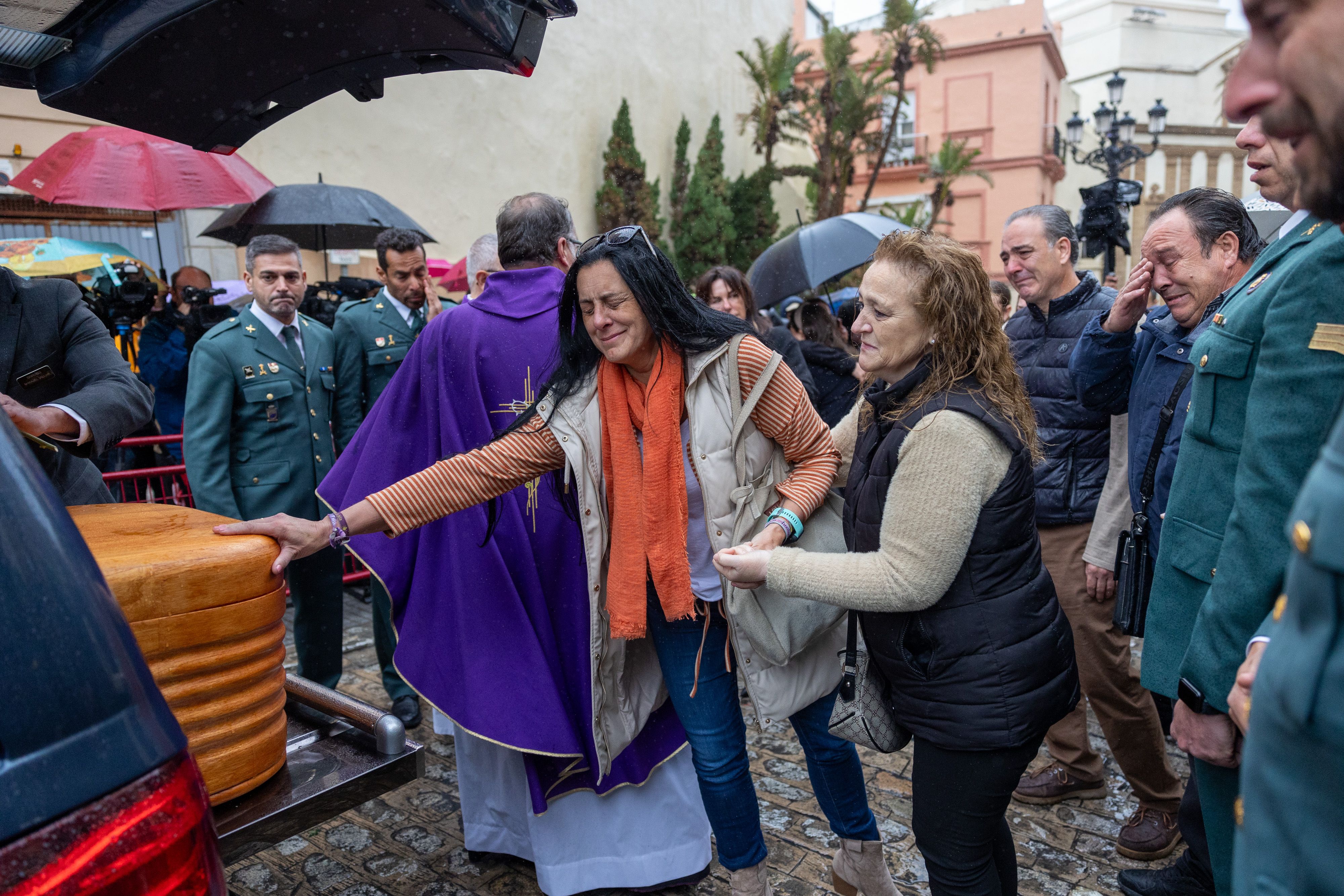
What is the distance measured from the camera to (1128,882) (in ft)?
9.10

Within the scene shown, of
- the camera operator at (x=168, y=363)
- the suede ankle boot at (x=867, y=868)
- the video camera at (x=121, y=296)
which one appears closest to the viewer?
the suede ankle boot at (x=867, y=868)

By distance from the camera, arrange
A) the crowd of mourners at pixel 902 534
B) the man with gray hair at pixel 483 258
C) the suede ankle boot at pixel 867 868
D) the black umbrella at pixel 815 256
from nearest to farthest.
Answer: the crowd of mourners at pixel 902 534, the suede ankle boot at pixel 867 868, the man with gray hair at pixel 483 258, the black umbrella at pixel 815 256

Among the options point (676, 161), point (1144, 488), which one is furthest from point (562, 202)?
point (676, 161)

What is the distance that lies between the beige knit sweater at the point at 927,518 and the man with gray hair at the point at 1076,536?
143 cm

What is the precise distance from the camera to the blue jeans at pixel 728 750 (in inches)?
98.2

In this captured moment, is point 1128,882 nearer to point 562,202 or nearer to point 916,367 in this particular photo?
point 916,367

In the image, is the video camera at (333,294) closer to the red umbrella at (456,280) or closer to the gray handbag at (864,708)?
the red umbrella at (456,280)

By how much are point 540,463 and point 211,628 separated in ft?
3.18

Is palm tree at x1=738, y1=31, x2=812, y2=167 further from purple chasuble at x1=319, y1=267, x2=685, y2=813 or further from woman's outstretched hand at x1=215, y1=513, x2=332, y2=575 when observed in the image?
woman's outstretched hand at x1=215, y1=513, x2=332, y2=575

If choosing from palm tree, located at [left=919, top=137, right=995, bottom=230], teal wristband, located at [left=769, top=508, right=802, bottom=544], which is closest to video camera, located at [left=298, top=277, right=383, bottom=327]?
teal wristband, located at [left=769, top=508, right=802, bottom=544]

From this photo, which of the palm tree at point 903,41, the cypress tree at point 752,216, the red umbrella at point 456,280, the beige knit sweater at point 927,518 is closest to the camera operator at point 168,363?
the red umbrella at point 456,280

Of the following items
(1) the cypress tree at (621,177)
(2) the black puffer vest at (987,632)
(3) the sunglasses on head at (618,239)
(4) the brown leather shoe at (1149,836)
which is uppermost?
(1) the cypress tree at (621,177)

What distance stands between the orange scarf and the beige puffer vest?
44 mm

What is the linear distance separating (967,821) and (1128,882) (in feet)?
3.90
